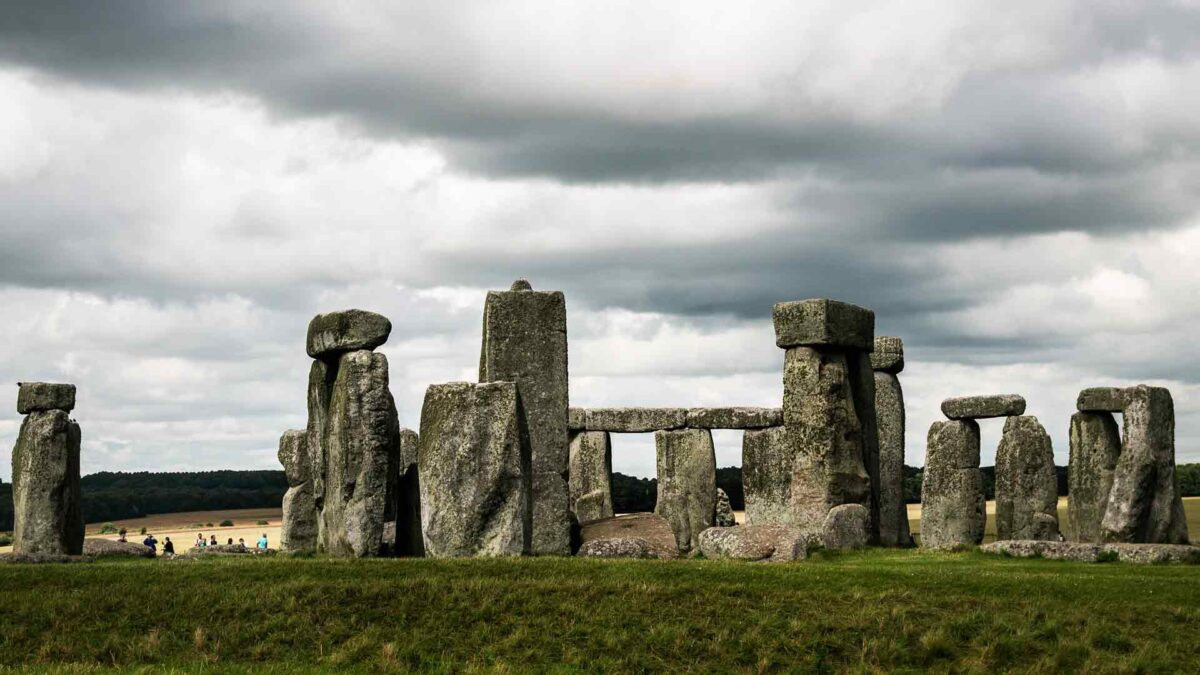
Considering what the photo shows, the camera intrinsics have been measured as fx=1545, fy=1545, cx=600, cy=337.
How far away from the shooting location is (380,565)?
67.0 ft

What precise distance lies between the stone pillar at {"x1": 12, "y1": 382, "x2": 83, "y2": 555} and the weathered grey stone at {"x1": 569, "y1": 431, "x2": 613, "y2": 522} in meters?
13.4

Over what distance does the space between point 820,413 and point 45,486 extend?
45.7 ft

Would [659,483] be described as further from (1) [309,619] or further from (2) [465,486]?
(1) [309,619]

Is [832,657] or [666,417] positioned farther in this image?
[666,417]

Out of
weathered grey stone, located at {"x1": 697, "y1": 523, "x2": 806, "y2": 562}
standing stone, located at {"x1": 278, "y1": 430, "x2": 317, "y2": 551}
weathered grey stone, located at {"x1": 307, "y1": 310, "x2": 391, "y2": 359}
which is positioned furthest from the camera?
standing stone, located at {"x1": 278, "y1": 430, "x2": 317, "y2": 551}

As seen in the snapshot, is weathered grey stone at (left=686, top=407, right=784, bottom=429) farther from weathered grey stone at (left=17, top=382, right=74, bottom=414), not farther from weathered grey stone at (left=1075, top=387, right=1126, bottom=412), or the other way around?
weathered grey stone at (left=17, top=382, right=74, bottom=414)

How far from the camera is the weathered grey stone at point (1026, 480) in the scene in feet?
110

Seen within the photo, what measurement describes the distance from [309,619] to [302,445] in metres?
15.1

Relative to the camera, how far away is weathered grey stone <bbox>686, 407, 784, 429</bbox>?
124ft

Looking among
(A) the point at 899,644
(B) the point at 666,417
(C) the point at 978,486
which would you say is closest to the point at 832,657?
(A) the point at 899,644

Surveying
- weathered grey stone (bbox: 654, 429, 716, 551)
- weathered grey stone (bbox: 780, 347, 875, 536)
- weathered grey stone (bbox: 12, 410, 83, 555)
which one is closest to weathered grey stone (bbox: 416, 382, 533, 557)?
weathered grey stone (bbox: 780, 347, 875, 536)

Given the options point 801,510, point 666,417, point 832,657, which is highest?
point 666,417

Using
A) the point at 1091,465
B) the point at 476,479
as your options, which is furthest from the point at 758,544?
the point at 1091,465

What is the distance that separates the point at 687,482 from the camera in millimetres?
36156
